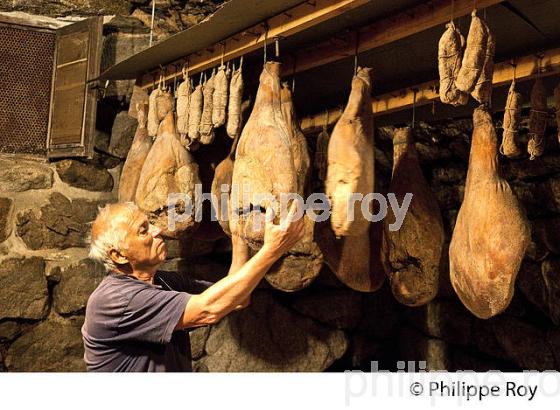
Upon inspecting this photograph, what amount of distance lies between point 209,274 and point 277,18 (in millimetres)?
1600

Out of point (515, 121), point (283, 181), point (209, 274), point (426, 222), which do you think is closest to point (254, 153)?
Answer: point (283, 181)

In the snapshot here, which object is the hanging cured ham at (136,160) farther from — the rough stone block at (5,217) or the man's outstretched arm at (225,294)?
the man's outstretched arm at (225,294)

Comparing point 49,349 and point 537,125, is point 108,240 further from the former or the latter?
point 49,349

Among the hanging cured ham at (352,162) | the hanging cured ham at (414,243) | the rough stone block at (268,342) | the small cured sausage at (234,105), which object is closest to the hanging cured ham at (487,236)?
the hanging cured ham at (414,243)

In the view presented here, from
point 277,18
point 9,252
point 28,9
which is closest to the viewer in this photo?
point 277,18

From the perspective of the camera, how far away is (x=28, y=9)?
3.31 metres

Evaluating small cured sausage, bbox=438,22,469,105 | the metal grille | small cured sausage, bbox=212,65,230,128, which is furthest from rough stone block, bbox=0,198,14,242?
small cured sausage, bbox=438,22,469,105

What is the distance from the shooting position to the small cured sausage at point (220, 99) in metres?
2.42

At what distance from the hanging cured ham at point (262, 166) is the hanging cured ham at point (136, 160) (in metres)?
0.80

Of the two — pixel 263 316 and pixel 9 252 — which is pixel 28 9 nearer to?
pixel 9 252

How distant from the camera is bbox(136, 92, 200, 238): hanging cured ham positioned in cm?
256

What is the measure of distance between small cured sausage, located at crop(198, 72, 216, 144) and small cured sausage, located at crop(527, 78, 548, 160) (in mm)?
1102

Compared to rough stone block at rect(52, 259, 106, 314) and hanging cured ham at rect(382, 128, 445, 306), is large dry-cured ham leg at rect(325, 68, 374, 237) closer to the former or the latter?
hanging cured ham at rect(382, 128, 445, 306)

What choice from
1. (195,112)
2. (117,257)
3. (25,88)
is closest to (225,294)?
(117,257)
